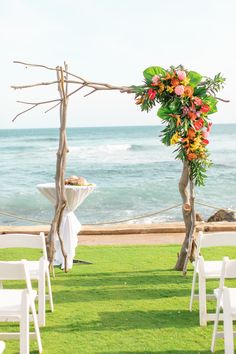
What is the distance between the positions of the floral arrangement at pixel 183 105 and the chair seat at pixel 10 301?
279cm

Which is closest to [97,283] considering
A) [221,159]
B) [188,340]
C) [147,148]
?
[188,340]

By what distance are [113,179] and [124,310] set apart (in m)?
25.8

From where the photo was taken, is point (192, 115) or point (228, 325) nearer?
point (228, 325)

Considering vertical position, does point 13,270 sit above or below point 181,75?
below

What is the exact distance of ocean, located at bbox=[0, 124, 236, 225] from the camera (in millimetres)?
19847

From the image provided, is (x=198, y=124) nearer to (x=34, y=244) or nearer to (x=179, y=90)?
(x=179, y=90)

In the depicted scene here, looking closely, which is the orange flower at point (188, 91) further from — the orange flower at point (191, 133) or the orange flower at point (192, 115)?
the orange flower at point (191, 133)

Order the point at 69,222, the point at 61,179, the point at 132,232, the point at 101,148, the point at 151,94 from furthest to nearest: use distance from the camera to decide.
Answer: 1. the point at 101,148
2. the point at 132,232
3. the point at 69,222
4. the point at 61,179
5. the point at 151,94

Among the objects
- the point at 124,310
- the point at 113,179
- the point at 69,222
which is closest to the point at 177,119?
the point at 69,222

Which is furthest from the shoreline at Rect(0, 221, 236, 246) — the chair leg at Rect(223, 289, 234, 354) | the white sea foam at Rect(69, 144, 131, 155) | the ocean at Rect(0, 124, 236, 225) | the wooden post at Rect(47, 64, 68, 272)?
the white sea foam at Rect(69, 144, 131, 155)

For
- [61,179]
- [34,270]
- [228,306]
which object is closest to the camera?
[228,306]

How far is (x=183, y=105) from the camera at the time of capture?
6.30 meters

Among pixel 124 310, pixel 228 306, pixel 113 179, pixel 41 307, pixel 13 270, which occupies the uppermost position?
pixel 13 270

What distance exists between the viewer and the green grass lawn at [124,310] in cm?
437
